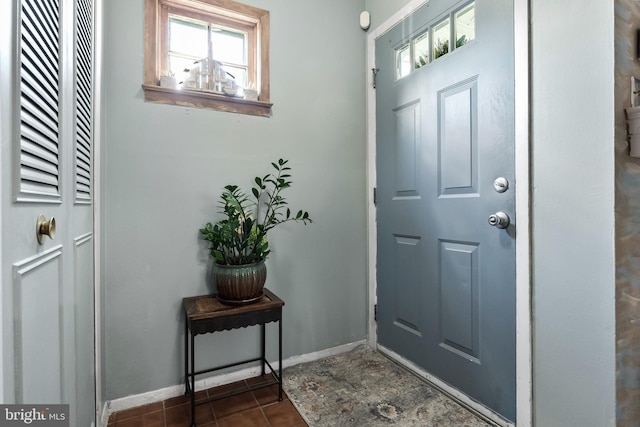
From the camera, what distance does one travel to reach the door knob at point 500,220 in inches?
53.3

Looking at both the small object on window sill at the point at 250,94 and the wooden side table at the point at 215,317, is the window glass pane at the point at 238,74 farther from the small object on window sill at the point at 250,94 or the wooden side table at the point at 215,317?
the wooden side table at the point at 215,317

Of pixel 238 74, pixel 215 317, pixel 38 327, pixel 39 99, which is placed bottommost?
pixel 215 317

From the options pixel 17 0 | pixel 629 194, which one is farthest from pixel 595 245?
pixel 17 0

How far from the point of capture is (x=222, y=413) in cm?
155

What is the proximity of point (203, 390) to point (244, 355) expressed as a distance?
0.26 m

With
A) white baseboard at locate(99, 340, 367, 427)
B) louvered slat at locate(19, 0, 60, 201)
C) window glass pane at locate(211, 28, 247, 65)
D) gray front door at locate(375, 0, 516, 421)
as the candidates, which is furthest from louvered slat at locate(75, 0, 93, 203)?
gray front door at locate(375, 0, 516, 421)

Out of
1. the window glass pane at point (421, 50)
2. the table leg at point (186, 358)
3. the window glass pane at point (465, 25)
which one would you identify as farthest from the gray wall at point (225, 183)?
the window glass pane at point (465, 25)

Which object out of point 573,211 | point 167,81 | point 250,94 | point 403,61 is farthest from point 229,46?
point 573,211

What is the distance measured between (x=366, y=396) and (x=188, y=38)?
6.99 ft

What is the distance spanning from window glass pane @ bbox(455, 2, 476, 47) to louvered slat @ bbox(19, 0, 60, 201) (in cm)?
156

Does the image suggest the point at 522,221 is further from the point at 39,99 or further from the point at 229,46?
the point at 229,46

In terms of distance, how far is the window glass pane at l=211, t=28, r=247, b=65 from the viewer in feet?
6.06

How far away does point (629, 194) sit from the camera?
1.08 m

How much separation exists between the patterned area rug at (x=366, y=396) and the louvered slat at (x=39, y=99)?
1408mm
